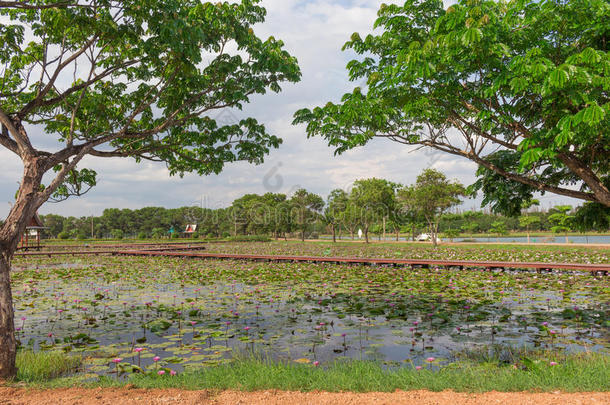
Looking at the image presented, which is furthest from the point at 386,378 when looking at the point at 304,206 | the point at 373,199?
the point at 304,206

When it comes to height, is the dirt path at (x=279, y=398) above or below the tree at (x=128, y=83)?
below

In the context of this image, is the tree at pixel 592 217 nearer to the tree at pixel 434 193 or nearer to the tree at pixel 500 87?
the tree at pixel 500 87

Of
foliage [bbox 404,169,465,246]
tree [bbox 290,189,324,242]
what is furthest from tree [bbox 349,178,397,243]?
tree [bbox 290,189,324,242]

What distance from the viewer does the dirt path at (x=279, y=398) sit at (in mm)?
3611

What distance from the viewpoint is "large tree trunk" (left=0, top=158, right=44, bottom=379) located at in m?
4.51

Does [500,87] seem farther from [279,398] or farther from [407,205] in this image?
[407,205]

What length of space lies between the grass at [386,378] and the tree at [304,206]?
5681 centimetres

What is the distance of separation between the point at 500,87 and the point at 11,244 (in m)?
7.72

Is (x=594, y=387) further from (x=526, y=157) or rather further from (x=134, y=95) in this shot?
(x=134, y=95)

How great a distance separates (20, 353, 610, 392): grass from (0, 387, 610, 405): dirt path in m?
0.17

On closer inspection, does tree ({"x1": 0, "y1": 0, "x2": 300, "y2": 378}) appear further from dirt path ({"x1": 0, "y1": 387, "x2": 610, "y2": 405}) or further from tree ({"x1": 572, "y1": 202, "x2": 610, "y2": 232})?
tree ({"x1": 572, "y1": 202, "x2": 610, "y2": 232})

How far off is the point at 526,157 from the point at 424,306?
483 cm

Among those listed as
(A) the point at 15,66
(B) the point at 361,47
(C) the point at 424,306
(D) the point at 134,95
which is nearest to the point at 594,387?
(C) the point at 424,306

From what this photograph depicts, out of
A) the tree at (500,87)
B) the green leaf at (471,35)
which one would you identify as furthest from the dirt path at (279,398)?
the green leaf at (471,35)
